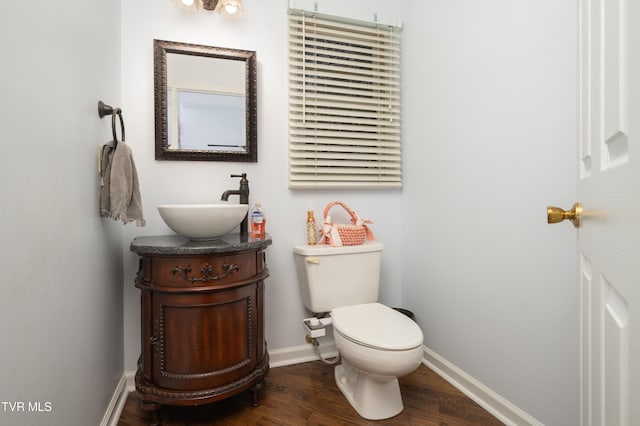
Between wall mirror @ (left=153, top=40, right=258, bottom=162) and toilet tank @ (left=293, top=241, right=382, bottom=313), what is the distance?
27.6 inches

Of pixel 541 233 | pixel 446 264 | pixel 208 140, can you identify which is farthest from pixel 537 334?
pixel 208 140

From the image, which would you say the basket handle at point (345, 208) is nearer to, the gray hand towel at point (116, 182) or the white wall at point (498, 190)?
the white wall at point (498, 190)

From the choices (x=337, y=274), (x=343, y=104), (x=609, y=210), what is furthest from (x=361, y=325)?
(x=343, y=104)

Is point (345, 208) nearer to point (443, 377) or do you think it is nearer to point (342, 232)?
point (342, 232)

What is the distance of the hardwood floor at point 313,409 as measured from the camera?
1.54 metres

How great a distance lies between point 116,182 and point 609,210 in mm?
1578

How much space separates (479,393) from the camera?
5.38ft

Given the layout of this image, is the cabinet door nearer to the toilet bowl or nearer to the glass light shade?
the toilet bowl

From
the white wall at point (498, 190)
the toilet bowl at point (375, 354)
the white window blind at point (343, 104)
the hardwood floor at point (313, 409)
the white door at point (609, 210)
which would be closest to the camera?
the white door at point (609, 210)

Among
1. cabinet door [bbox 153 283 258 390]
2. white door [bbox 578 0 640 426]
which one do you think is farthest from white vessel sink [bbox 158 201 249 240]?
white door [bbox 578 0 640 426]

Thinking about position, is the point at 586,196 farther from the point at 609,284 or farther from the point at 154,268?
the point at 154,268

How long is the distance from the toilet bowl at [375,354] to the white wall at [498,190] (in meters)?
0.42

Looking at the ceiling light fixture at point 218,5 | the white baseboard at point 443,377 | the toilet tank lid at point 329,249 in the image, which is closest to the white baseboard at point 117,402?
the white baseboard at point 443,377

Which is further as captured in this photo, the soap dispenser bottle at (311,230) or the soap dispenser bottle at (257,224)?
the soap dispenser bottle at (311,230)
